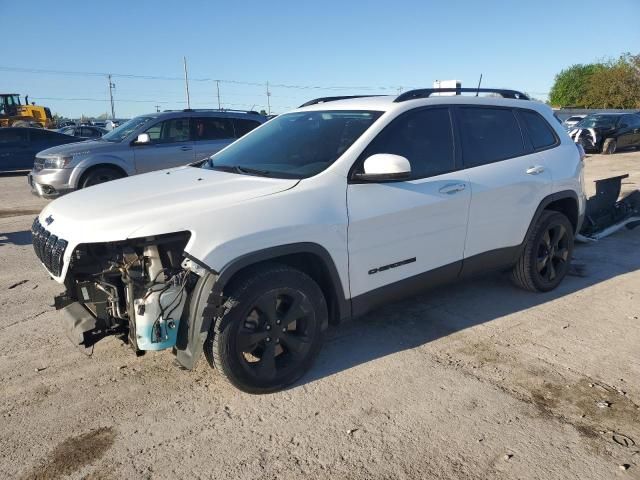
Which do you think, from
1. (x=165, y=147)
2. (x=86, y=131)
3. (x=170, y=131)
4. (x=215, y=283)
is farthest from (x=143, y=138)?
(x=86, y=131)

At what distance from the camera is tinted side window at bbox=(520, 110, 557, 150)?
4797mm

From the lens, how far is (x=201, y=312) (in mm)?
2885

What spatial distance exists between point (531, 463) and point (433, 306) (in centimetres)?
208

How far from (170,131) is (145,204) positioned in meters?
7.37

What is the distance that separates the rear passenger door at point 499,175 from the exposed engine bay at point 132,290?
2.33 m

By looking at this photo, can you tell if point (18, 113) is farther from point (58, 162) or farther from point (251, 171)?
point (251, 171)

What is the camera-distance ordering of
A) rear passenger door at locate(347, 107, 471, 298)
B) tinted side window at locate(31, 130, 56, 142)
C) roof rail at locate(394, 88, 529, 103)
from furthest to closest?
tinted side window at locate(31, 130, 56, 142), roof rail at locate(394, 88, 529, 103), rear passenger door at locate(347, 107, 471, 298)

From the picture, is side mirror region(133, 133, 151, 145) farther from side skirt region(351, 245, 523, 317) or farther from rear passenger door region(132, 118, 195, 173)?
side skirt region(351, 245, 523, 317)

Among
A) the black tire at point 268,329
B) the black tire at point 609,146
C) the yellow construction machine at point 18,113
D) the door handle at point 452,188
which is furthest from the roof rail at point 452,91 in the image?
the yellow construction machine at point 18,113

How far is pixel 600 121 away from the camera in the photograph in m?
20.5

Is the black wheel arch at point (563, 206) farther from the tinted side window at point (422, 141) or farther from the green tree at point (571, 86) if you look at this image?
the green tree at point (571, 86)

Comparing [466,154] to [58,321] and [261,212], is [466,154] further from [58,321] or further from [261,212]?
[58,321]

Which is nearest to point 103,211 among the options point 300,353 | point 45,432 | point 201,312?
point 201,312

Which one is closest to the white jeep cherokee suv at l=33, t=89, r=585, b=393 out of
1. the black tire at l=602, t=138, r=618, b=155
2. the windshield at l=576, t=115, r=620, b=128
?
the black tire at l=602, t=138, r=618, b=155
